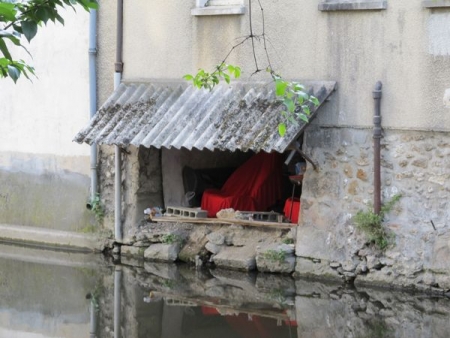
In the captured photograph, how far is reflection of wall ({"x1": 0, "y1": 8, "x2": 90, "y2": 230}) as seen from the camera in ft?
42.1

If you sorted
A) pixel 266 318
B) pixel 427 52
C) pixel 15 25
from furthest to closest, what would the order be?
pixel 427 52 < pixel 266 318 < pixel 15 25

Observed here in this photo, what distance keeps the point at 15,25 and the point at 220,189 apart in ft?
31.4

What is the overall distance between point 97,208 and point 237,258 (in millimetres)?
2509

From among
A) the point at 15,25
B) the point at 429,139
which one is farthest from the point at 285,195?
the point at 15,25

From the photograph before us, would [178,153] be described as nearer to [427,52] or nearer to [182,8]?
[182,8]

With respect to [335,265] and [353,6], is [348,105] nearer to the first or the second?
[353,6]

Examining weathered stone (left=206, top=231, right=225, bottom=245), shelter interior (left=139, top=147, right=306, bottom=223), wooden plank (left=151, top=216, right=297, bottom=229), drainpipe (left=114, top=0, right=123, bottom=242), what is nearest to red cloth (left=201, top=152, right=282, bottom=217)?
shelter interior (left=139, top=147, right=306, bottom=223)

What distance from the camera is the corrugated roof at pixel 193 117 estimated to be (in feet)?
34.0

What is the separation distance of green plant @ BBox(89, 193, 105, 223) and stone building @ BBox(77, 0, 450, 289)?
3.24 feet

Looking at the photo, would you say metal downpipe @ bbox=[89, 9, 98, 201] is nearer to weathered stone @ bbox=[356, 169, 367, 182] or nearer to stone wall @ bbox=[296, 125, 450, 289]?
stone wall @ bbox=[296, 125, 450, 289]

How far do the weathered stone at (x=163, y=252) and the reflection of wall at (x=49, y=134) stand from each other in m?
1.36

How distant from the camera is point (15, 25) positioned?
3311mm

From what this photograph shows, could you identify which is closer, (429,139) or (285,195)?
(429,139)

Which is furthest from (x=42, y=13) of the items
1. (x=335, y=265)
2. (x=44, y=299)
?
(x=335, y=265)
